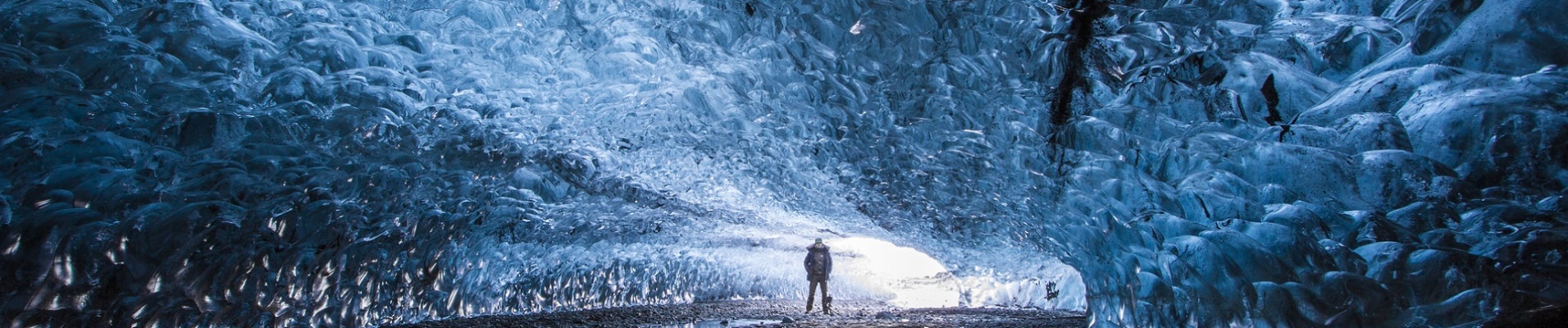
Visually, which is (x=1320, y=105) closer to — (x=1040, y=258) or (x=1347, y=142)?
(x=1347, y=142)

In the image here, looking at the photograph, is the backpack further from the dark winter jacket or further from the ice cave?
the ice cave

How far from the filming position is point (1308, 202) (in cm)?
343

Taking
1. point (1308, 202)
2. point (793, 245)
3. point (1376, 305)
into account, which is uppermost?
point (1308, 202)

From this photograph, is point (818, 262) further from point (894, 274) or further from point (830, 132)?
point (894, 274)

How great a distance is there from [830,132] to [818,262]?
15.4 feet

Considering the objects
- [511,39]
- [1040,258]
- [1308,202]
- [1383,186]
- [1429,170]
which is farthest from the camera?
[1040,258]

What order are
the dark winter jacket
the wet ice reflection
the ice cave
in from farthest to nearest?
the wet ice reflection → the dark winter jacket → the ice cave

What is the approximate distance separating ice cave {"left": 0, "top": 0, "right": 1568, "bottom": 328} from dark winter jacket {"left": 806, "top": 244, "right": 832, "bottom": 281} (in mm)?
3014

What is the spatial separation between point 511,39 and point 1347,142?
176 inches

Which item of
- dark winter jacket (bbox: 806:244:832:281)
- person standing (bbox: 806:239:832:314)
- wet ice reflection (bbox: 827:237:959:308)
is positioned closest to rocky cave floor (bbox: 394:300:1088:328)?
person standing (bbox: 806:239:832:314)

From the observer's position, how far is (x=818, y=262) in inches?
436

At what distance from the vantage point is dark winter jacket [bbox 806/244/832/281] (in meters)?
11.0

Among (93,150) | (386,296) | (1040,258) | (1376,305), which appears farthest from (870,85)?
(1040,258)

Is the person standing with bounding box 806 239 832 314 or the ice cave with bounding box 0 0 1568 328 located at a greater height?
the ice cave with bounding box 0 0 1568 328
